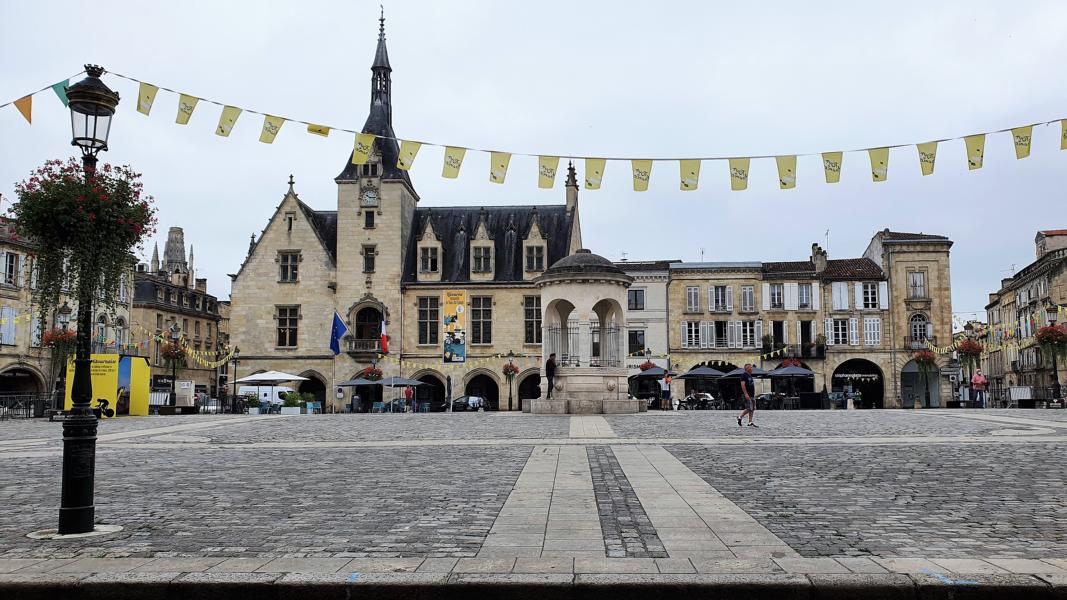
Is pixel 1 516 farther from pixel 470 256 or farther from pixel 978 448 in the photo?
pixel 470 256

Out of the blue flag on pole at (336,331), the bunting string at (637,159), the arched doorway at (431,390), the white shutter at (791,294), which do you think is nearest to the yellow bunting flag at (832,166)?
the bunting string at (637,159)

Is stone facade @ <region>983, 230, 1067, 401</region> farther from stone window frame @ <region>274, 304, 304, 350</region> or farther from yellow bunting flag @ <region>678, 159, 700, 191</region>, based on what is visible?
stone window frame @ <region>274, 304, 304, 350</region>

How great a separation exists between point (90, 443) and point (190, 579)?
2.82 meters

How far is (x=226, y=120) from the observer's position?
14.7 metres

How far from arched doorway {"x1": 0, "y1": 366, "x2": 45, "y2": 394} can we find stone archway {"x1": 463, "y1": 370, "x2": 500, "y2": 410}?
75.3 feet

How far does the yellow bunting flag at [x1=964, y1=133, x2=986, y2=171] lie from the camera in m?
15.3

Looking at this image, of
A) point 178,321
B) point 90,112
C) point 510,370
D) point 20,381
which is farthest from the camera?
point 178,321

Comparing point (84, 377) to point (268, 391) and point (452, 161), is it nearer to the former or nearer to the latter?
point (452, 161)

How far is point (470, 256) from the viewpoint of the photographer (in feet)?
164

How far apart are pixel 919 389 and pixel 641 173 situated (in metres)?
45.2

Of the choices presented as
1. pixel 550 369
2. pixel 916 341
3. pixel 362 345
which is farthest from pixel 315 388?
pixel 916 341

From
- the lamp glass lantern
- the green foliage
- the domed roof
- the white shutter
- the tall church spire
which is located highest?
the tall church spire

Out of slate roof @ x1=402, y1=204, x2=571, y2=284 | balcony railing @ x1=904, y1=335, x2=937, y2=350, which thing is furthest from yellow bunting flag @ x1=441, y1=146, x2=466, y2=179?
balcony railing @ x1=904, y1=335, x2=937, y2=350

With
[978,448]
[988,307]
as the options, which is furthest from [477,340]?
[988,307]
